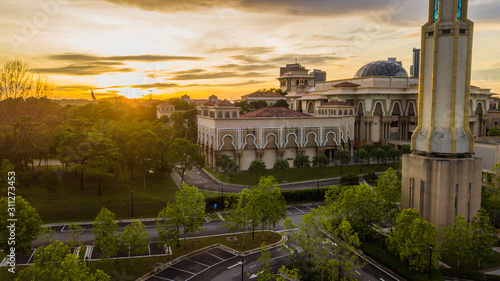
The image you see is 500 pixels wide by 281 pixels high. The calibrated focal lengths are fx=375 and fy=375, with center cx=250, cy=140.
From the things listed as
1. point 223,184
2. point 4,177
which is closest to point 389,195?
point 223,184

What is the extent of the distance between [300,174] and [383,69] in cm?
4706

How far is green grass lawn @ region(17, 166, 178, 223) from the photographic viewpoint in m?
40.4

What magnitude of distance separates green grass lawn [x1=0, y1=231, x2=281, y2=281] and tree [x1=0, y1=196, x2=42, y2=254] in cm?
207

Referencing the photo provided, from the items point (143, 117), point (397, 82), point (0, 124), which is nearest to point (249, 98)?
point (143, 117)

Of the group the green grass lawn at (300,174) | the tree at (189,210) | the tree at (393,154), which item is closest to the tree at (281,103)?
the green grass lawn at (300,174)

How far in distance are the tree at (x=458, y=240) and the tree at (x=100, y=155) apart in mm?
34879

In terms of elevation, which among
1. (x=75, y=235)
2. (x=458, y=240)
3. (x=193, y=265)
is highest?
(x=458, y=240)

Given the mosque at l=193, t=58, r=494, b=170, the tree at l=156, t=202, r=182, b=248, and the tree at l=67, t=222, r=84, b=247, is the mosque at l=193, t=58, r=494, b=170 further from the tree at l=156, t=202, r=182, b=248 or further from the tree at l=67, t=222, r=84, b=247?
the tree at l=67, t=222, r=84, b=247

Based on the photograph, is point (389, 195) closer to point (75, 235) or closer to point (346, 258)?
point (346, 258)

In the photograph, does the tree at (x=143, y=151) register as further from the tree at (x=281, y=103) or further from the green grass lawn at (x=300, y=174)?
the tree at (x=281, y=103)

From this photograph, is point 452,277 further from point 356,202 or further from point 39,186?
point 39,186

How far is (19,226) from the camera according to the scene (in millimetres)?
27344

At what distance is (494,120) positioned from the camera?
111 metres

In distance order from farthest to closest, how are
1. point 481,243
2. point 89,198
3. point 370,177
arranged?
point 370,177 < point 89,198 < point 481,243
